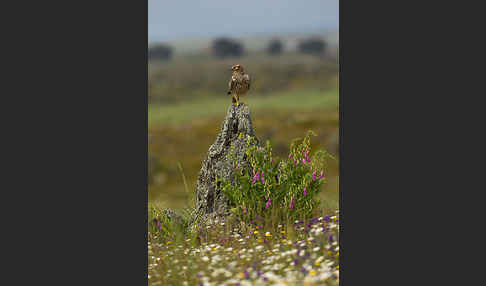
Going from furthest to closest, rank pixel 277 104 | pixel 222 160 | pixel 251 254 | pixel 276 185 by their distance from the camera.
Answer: pixel 277 104 < pixel 222 160 < pixel 276 185 < pixel 251 254

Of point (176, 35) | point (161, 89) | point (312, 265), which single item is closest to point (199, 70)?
point (161, 89)

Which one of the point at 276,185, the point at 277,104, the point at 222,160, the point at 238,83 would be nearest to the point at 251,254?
the point at 276,185

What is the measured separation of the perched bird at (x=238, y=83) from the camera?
7.70 meters

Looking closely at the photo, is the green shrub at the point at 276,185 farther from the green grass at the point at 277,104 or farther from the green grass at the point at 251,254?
the green grass at the point at 277,104

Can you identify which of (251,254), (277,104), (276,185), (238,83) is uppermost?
(277,104)

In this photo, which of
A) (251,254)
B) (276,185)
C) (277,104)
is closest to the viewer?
(251,254)

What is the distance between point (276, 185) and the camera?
25.1 feet

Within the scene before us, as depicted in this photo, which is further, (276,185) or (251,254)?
(276,185)

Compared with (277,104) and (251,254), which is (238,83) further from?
(277,104)

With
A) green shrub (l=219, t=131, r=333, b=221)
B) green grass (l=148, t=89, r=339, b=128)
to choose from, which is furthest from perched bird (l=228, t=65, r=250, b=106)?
green grass (l=148, t=89, r=339, b=128)

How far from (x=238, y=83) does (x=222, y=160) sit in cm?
140

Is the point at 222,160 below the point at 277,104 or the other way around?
below

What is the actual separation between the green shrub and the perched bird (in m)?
0.89

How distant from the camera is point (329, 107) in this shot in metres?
12.6
